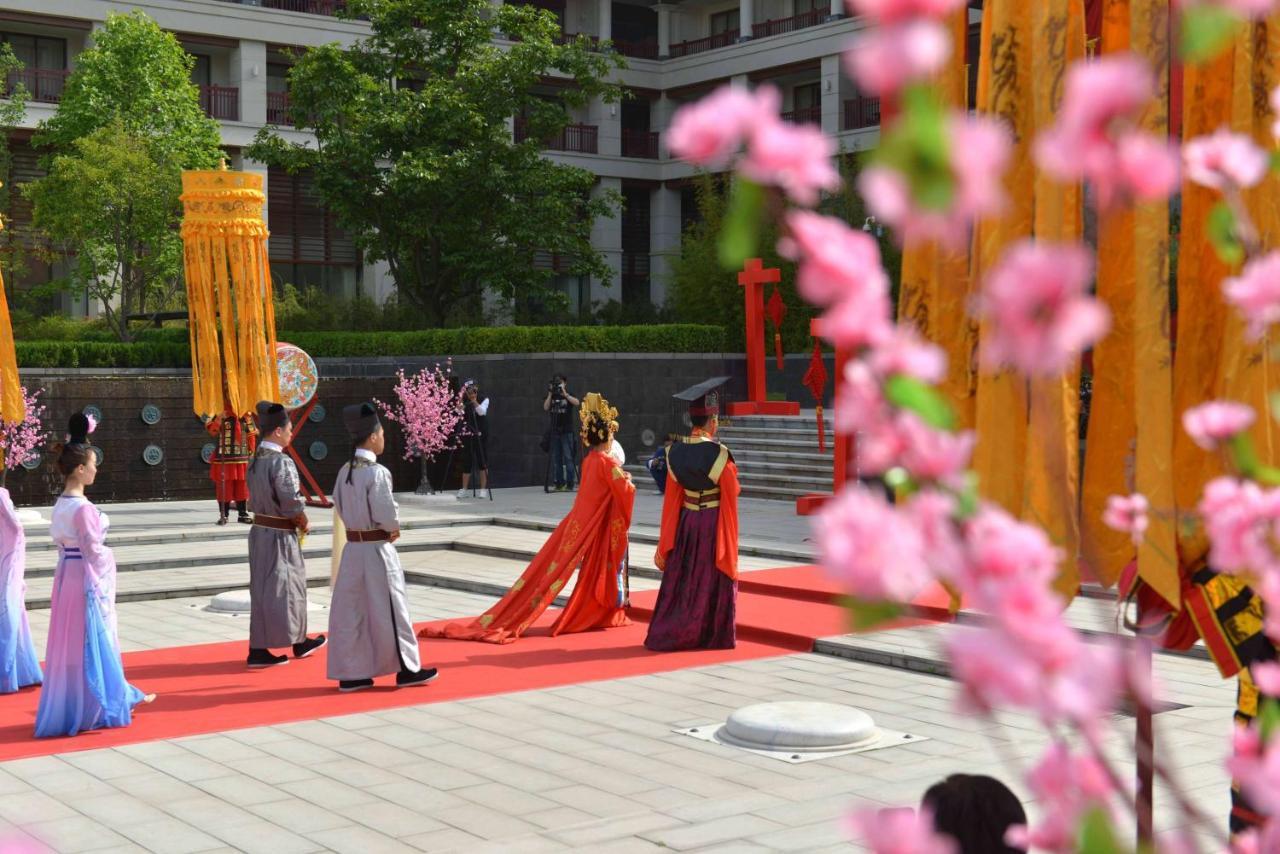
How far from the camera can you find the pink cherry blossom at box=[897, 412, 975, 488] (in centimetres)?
119

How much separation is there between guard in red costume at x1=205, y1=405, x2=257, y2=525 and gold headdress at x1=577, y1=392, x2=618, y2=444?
7.03 m

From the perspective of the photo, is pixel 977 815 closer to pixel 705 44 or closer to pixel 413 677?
pixel 413 677

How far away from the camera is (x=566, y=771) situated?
23.7 feet

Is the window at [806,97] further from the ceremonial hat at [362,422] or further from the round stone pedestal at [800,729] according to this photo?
the round stone pedestal at [800,729]

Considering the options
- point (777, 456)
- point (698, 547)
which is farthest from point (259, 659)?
point (777, 456)

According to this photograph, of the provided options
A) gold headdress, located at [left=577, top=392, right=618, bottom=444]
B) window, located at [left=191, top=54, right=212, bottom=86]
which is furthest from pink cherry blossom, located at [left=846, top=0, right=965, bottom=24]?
window, located at [left=191, top=54, right=212, bottom=86]

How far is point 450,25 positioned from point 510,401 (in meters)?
8.74

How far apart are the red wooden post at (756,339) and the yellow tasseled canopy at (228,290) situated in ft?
20.3

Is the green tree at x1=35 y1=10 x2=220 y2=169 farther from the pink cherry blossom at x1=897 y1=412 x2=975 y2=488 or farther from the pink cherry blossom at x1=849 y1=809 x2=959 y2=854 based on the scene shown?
the pink cherry blossom at x1=897 y1=412 x2=975 y2=488

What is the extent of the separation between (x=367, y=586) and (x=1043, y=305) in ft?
27.0

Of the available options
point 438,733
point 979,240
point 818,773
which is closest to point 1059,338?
point 979,240

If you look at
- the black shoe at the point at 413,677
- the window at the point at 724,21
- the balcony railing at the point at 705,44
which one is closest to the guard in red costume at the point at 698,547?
the black shoe at the point at 413,677

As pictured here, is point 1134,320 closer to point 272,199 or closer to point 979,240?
point 979,240

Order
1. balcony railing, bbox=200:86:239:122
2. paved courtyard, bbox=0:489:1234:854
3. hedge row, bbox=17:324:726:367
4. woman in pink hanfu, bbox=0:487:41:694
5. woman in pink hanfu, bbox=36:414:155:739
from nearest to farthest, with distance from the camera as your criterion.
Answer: paved courtyard, bbox=0:489:1234:854 < woman in pink hanfu, bbox=36:414:155:739 < woman in pink hanfu, bbox=0:487:41:694 < hedge row, bbox=17:324:726:367 < balcony railing, bbox=200:86:239:122
